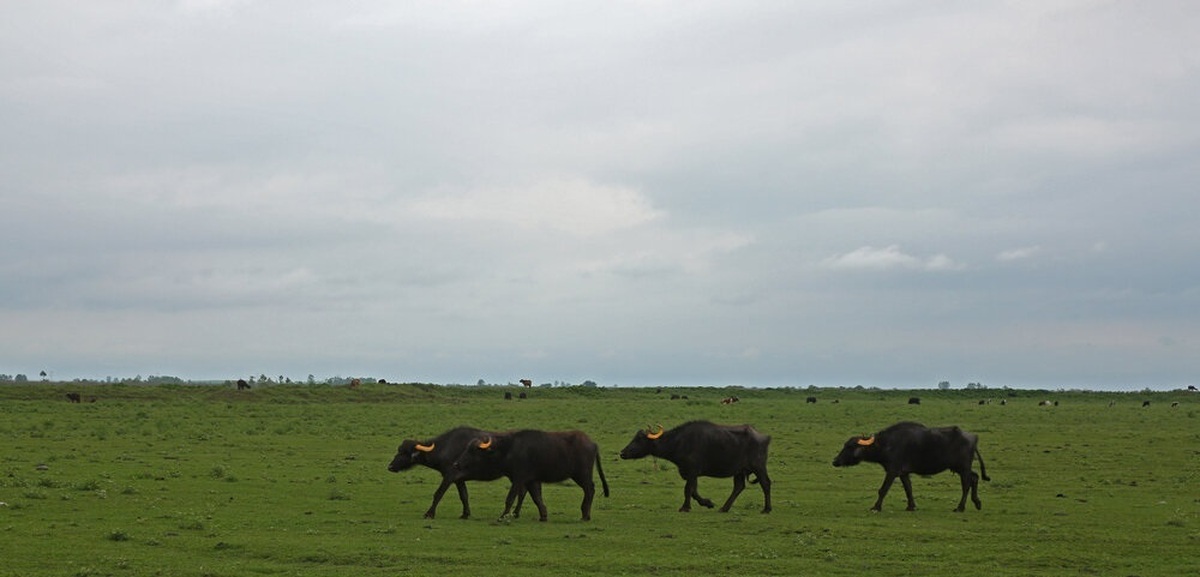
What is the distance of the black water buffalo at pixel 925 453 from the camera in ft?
73.2

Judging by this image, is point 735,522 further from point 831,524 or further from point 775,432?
point 775,432

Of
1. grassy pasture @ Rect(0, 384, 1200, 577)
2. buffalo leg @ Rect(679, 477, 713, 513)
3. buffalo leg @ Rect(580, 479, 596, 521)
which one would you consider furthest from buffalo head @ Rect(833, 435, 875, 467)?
buffalo leg @ Rect(580, 479, 596, 521)

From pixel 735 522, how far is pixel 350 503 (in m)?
8.00

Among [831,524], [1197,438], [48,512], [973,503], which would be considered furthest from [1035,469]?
[48,512]

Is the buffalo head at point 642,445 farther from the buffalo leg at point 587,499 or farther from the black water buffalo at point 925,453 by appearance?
the black water buffalo at point 925,453

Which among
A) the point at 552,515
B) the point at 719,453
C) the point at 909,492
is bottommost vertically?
the point at 552,515

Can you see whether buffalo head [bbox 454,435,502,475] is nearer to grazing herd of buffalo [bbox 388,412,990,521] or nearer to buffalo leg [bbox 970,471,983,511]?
grazing herd of buffalo [bbox 388,412,990,521]

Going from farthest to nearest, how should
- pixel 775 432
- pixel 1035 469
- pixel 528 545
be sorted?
pixel 775 432 → pixel 1035 469 → pixel 528 545

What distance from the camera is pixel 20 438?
38719mm

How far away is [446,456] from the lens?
21.3 meters

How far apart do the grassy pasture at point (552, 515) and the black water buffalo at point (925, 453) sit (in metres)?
0.64

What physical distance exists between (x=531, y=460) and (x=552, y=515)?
1.58m

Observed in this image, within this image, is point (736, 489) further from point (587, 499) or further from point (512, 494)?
point (512, 494)

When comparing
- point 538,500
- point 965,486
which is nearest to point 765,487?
point 965,486
